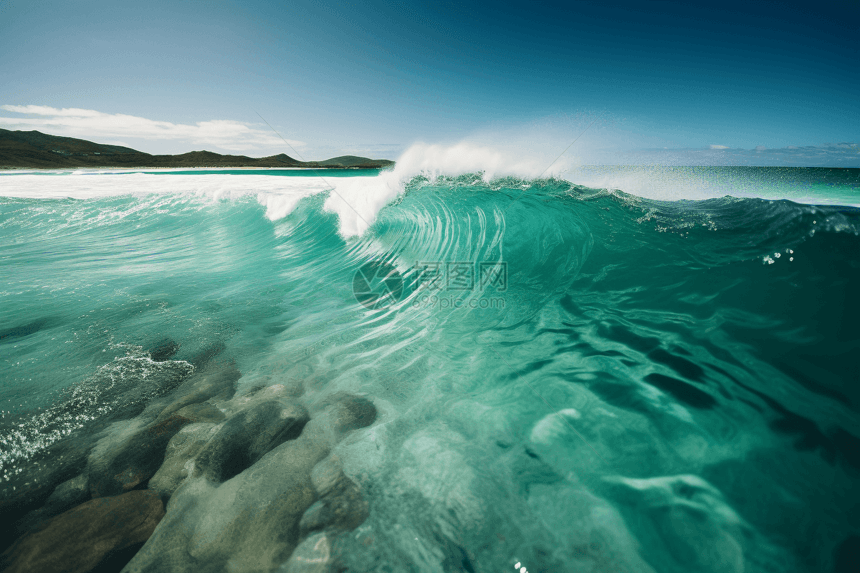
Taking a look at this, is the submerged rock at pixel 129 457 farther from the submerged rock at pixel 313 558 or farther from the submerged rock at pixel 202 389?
the submerged rock at pixel 313 558

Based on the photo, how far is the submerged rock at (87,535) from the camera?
1.43 m

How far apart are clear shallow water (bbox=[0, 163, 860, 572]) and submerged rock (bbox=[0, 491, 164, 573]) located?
68 cm

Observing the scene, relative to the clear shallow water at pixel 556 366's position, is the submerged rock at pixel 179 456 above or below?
below

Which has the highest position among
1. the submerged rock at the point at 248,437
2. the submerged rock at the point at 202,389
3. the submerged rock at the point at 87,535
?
the submerged rock at the point at 248,437

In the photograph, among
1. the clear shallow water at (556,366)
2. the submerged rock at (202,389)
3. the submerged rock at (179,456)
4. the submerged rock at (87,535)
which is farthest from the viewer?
the submerged rock at (202,389)

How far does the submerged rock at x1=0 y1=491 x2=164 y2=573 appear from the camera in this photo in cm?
143

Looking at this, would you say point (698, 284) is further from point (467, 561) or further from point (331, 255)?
point (331, 255)

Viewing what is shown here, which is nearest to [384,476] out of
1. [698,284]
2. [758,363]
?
[758,363]

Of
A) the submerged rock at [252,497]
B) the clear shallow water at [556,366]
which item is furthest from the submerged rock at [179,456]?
the clear shallow water at [556,366]

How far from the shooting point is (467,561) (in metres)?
1.53

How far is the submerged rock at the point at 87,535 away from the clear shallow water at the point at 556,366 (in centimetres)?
68

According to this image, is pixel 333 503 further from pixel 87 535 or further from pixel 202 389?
pixel 202 389

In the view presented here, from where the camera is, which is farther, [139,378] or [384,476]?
[139,378]

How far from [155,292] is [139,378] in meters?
2.95
